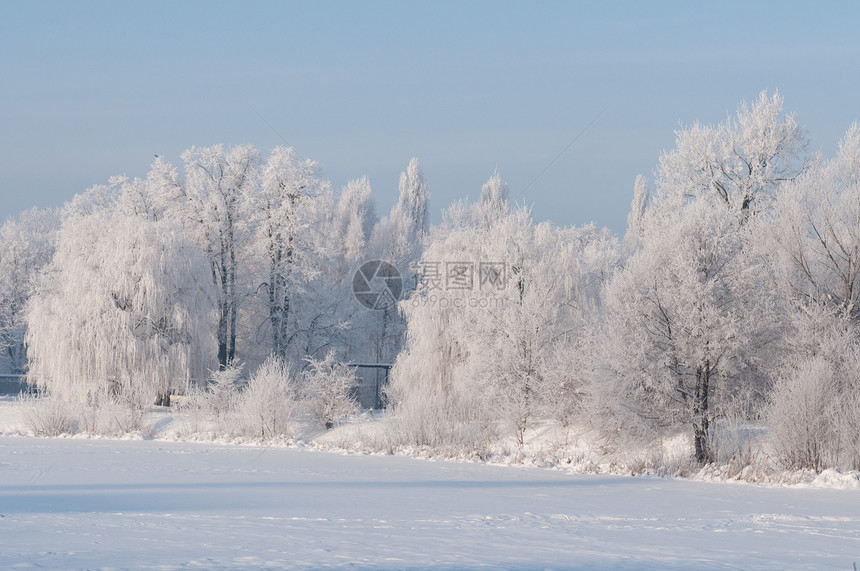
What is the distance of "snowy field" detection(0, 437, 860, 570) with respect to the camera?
26.1 ft

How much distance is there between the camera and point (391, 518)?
423 inches

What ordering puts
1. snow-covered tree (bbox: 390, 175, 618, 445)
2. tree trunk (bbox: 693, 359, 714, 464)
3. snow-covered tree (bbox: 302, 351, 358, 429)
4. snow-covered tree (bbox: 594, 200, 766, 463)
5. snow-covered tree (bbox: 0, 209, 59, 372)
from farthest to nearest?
snow-covered tree (bbox: 0, 209, 59, 372), snow-covered tree (bbox: 302, 351, 358, 429), snow-covered tree (bbox: 390, 175, 618, 445), snow-covered tree (bbox: 594, 200, 766, 463), tree trunk (bbox: 693, 359, 714, 464)

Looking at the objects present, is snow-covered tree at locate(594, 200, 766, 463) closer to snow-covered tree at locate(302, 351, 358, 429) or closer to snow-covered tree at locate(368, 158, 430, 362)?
snow-covered tree at locate(302, 351, 358, 429)

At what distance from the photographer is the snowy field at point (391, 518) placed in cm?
795

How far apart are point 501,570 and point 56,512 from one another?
628 cm

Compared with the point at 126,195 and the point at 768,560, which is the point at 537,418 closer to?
the point at 768,560

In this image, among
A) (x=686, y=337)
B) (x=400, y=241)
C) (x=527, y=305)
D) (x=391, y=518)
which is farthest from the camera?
(x=400, y=241)

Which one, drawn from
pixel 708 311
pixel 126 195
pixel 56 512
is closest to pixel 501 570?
pixel 56 512

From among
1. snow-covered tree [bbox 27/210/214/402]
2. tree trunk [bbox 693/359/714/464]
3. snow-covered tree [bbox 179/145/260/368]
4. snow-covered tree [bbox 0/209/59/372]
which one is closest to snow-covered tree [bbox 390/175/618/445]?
tree trunk [bbox 693/359/714/464]

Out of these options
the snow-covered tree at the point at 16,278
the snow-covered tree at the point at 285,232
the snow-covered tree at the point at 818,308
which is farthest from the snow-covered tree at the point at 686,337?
the snow-covered tree at the point at 16,278

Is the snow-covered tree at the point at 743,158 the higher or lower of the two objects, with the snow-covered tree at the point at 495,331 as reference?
higher

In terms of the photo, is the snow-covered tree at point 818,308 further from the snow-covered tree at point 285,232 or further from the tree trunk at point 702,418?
the snow-covered tree at point 285,232

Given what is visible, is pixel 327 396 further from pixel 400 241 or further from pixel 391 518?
pixel 400 241

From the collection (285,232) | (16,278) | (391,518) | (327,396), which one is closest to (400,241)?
(285,232)
